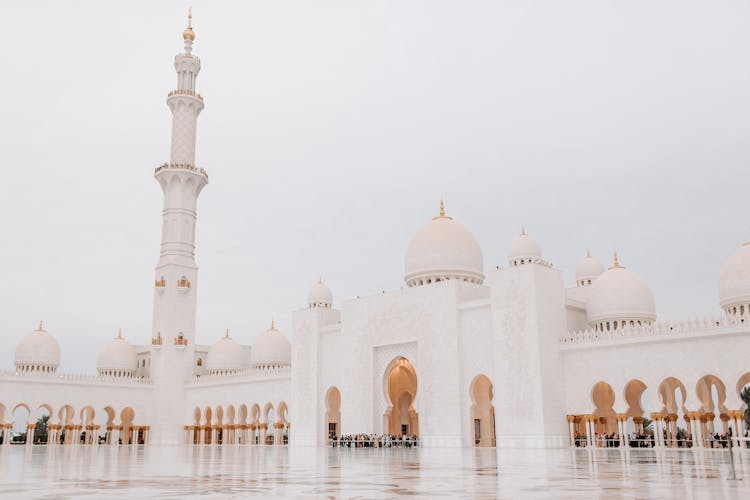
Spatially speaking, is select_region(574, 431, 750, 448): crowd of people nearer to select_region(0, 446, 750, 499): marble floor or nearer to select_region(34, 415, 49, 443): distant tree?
select_region(0, 446, 750, 499): marble floor

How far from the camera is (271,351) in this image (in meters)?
38.4

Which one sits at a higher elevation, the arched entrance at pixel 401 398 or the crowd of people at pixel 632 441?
the arched entrance at pixel 401 398

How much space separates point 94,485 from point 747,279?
20.0 meters

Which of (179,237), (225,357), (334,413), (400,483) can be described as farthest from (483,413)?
(400,483)

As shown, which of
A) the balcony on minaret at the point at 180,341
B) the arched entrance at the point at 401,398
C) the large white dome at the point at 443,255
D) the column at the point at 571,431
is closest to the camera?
the column at the point at 571,431

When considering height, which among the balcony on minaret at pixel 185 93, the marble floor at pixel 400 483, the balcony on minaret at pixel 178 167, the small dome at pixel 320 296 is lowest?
the marble floor at pixel 400 483

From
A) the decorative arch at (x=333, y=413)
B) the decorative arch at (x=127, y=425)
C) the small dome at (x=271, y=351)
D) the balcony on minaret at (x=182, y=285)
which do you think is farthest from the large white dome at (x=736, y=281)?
the decorative arch at (x=127, y=425)

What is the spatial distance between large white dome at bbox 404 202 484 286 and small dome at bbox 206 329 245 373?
47.5 feet

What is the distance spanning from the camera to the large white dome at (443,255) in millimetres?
28219

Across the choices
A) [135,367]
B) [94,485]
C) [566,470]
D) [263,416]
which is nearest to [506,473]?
[566,470]

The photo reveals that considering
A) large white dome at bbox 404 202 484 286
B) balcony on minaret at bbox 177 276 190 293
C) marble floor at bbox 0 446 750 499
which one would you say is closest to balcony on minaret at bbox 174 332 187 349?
balcony on minaret at bbox 177 276 190 293

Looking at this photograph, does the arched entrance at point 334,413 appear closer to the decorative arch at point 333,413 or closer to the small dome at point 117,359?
the decorative arch at point 333,413

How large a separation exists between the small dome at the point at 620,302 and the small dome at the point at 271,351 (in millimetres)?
18449

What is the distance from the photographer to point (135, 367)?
136ft
